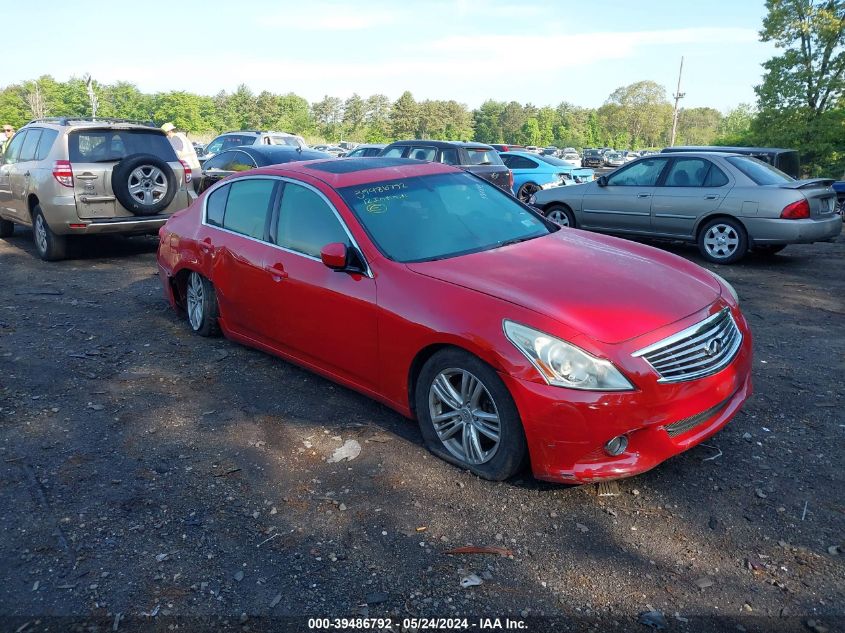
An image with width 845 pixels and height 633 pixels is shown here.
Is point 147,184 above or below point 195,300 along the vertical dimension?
above

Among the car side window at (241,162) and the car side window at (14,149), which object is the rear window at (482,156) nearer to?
the car side window at (241,162)

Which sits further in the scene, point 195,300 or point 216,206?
point 195,300

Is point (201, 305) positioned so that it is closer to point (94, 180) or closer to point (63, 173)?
point (94, 180)

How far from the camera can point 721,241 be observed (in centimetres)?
955

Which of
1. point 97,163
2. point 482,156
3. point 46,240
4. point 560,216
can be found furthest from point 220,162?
point 560,216

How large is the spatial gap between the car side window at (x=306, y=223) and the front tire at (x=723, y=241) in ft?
22.7

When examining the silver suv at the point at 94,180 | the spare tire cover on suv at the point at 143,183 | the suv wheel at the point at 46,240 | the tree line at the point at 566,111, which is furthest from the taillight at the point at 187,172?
the tree line at the point at 566,111

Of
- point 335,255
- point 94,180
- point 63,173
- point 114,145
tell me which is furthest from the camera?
point 114,145

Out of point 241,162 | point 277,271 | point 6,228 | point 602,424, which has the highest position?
point 241,162

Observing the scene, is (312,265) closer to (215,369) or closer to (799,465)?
(215,369)

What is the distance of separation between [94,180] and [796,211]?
366 inches

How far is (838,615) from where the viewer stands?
2.62 meters

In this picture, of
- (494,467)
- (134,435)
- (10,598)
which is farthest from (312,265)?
(10,598)

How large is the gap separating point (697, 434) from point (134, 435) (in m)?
3.28
